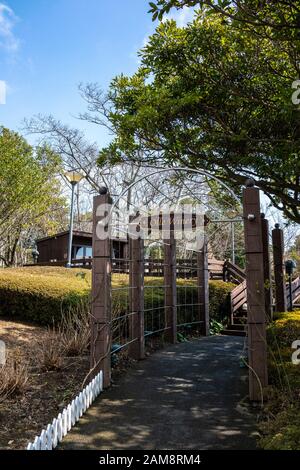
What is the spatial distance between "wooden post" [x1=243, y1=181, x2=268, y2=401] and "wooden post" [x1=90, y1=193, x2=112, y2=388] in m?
1.74

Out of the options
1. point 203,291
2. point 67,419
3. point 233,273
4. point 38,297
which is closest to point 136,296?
point 38,297

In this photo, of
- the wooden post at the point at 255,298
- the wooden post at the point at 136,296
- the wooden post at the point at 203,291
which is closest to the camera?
the wooden post at the point at 255,298

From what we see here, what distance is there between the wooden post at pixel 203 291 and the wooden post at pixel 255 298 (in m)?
5.03

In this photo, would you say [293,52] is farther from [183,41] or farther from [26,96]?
[26,96]

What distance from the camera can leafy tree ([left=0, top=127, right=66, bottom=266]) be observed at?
Result: 16.4m

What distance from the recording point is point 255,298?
4.36m

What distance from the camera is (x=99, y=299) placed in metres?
4.80

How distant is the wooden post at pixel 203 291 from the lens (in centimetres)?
934

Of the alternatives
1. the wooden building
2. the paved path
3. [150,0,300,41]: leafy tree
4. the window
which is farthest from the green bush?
the window

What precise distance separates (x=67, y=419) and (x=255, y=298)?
2.37 meters

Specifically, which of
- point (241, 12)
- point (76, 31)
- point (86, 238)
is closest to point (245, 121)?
point (241, 12)

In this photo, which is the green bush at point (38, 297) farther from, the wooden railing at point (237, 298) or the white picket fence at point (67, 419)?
the wooden railing at point (237, 298)

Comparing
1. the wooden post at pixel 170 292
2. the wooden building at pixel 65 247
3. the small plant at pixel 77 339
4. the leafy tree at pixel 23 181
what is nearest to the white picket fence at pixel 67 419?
the small plant at pixel 77 339

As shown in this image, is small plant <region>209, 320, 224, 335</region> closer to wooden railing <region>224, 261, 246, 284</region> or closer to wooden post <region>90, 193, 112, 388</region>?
wooden railing <region>224, 261, 246, 284</region>
